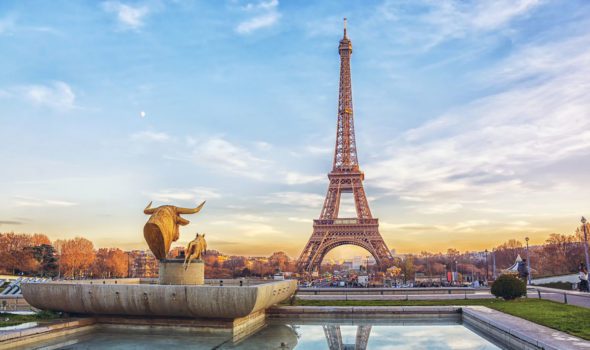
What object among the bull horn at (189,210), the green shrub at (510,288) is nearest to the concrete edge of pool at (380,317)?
the green shrub at (510,288)

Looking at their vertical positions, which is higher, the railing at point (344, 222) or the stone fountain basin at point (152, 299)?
the railing at point (344, 222)

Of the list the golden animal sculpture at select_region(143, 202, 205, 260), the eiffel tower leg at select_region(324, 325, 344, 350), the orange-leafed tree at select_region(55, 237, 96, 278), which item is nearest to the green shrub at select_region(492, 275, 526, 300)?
the eiffel tower leg at select_region(324, 325, 344, 350)

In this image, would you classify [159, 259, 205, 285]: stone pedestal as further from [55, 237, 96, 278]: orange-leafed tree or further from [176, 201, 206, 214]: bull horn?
[55, 237, 96, 278]: orange-leafed tree

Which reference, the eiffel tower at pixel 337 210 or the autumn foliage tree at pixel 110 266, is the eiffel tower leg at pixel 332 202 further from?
the autumn foliage tree at pixel 110 266

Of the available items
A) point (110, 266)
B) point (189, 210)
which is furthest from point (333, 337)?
point (110, 266)

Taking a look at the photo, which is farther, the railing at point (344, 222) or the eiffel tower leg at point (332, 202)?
the eiffel tower leg at point (332, 202)

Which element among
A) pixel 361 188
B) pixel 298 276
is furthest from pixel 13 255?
pixel 361 188

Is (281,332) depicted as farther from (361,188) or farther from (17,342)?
(361,188)
